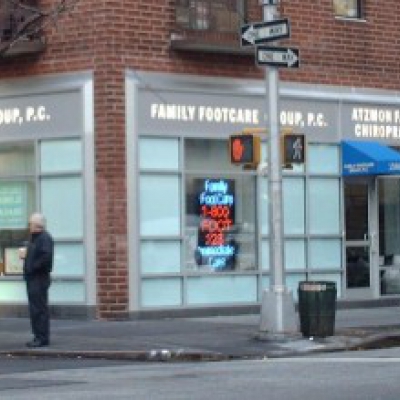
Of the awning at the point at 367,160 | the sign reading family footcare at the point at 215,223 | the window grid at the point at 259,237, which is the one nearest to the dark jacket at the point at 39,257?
the window grid at the point at 259,237

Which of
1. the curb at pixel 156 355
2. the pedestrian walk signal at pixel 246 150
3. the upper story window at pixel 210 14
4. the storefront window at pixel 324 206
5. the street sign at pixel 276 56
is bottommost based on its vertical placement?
the curb at pixel 156 355

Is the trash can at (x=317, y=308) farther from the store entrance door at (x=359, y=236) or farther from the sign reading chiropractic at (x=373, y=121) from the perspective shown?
the sign reading chiropractic at (x=373, y=121)

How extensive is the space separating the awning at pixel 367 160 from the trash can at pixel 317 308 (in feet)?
18.7

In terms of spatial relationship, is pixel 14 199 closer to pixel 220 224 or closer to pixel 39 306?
pixel 220 224

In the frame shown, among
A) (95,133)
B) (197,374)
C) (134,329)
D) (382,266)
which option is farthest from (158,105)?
(197,374)

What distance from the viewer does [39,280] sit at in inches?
675

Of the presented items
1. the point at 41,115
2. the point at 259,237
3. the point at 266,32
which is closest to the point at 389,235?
the point at 259,237

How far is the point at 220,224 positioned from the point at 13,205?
390 cm

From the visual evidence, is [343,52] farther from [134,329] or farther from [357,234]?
[134,329]

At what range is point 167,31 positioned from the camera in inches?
834

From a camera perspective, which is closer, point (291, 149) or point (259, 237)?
point (291, 149)

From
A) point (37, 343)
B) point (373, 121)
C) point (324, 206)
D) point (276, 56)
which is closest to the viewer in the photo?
point (37, 343)

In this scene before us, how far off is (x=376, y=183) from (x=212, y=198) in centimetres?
413

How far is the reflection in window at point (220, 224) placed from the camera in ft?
70.8
